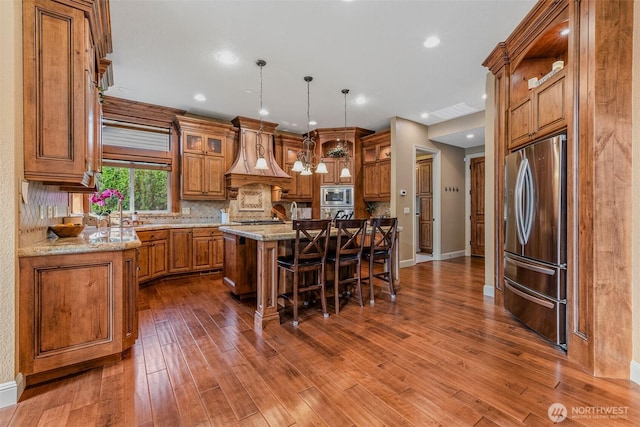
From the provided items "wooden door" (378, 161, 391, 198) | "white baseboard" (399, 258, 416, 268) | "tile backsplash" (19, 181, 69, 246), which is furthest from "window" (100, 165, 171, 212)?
"white baseboard" (399, 258, 416, 268)

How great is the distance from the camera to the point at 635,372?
1.88m

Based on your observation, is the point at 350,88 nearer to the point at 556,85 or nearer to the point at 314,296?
the point at 556,85

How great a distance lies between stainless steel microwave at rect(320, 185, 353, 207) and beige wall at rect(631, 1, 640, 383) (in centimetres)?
456

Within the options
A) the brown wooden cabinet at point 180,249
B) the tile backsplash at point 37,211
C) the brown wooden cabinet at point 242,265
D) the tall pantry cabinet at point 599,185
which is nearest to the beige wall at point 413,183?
the brown wooden cabinet at point 242,265

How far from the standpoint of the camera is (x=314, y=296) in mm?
3602

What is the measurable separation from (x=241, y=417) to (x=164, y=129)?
16.4 feet

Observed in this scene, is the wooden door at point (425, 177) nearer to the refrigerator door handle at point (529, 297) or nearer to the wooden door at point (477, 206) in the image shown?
the wooden door at point (477, 206)

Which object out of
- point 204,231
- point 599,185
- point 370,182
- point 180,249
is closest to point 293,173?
point 370,182

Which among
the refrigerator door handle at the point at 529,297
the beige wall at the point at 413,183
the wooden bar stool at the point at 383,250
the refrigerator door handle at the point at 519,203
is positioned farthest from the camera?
the beige wall at the point at 413,183

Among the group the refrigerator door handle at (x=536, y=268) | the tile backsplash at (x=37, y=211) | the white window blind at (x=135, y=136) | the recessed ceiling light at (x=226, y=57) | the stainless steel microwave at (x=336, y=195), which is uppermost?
the recessed ceiling light at (x=226, y=57)

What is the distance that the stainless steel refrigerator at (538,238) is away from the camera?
2.31m

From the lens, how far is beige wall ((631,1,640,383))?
1885mm

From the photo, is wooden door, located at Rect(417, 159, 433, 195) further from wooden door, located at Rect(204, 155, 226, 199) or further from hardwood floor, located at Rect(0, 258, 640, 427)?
wooden door, located at Rect(204, 155, 226, 199)

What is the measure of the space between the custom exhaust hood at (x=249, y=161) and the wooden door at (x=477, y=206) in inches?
175
